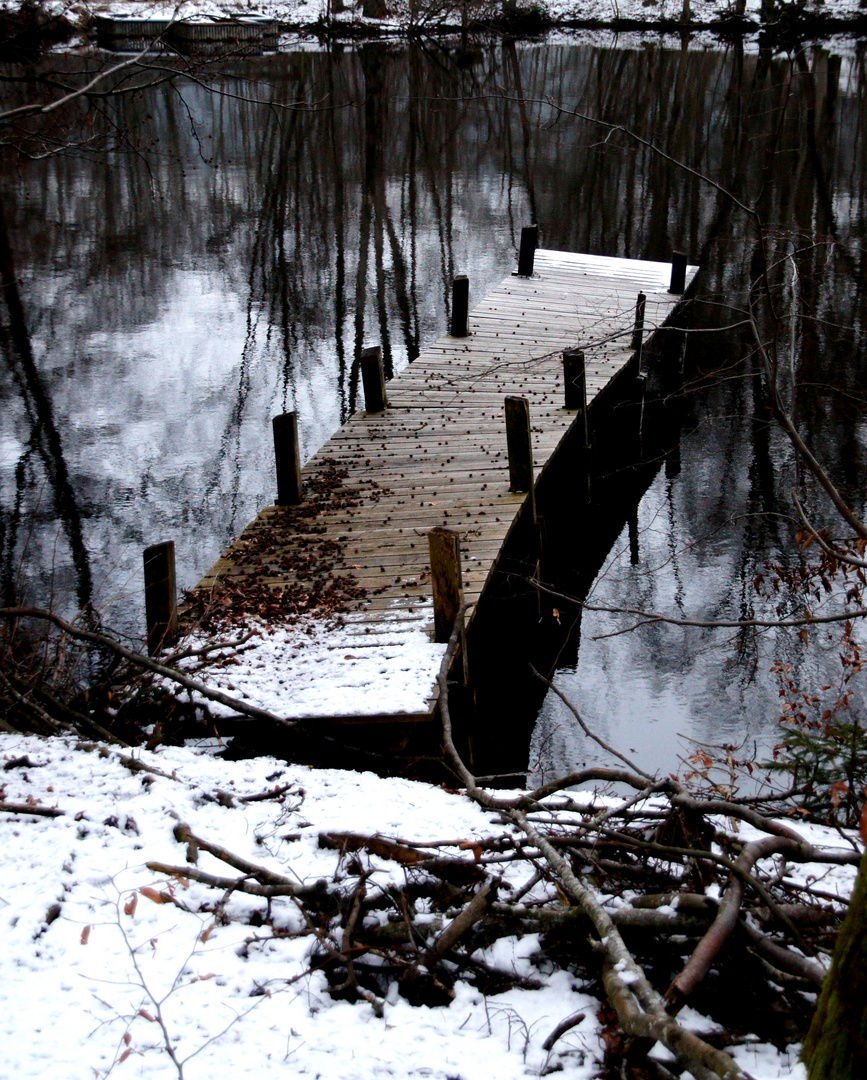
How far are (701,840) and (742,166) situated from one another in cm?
2744

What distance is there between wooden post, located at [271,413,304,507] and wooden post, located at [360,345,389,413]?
223cm

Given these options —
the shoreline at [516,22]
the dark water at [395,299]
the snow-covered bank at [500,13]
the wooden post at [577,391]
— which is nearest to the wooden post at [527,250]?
the dark water at [395,299]

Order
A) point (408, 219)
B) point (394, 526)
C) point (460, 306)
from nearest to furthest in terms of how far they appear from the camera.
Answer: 1. point (394, 526)
2. point (460, 306)
3. point (408, 219)

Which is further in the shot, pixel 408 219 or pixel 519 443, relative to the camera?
pixel 408 219

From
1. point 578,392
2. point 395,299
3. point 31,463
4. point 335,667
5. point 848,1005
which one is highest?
point 395,299

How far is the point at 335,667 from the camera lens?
6652mm

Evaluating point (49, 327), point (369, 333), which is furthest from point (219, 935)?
point (49, 327)

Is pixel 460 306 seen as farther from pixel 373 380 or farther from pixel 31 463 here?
pixel 31 463

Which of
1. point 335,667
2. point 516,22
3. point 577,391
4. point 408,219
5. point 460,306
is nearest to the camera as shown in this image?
point 335,667

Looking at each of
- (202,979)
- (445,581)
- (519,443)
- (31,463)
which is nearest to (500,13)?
(31,463)

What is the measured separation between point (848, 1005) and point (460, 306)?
12.5m

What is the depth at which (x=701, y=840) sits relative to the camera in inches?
148

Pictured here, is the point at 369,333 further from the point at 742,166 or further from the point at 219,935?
the point at 219,935

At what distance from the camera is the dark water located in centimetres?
1030
